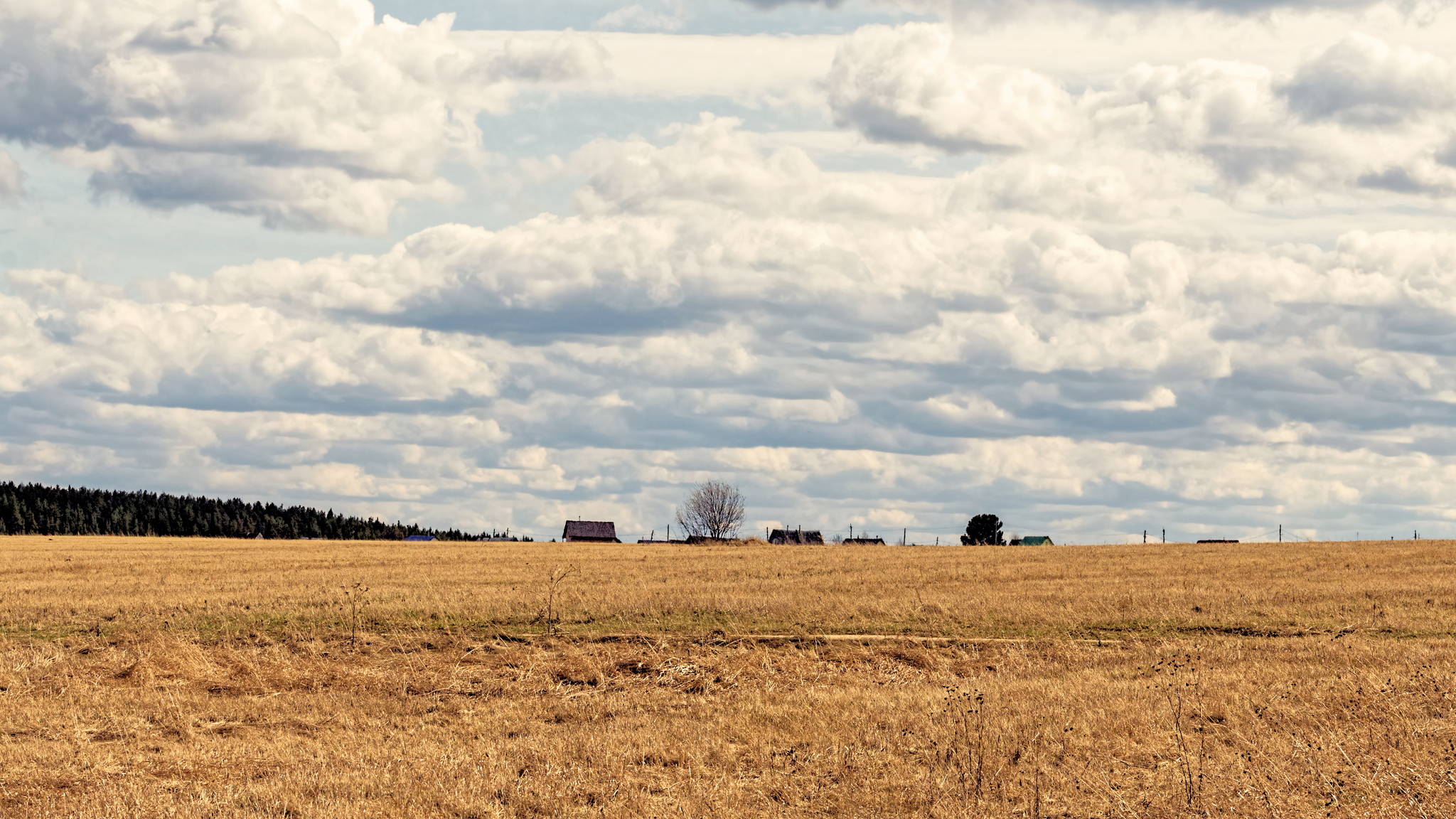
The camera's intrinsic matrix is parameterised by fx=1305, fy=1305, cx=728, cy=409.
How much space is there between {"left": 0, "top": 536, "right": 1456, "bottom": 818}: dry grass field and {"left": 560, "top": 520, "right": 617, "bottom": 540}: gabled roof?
143 metres

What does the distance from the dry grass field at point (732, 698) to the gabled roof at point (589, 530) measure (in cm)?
14304

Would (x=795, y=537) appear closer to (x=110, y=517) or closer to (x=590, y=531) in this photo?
(x=590, y=531)

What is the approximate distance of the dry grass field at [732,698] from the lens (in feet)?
48.3

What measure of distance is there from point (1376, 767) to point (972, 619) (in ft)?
62.5

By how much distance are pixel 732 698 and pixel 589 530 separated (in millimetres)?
172693

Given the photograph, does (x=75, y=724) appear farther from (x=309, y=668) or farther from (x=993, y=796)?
(x=993, y=796)

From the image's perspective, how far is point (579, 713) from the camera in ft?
69.8

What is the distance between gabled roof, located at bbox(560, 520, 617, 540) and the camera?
191 metres

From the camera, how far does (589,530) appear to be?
193500 millimetres

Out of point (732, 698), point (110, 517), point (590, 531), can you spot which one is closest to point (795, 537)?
point (590, 531)

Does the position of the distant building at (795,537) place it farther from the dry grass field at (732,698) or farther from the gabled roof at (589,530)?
the dry grass field at (732,698)

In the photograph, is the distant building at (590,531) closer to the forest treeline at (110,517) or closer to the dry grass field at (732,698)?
the forest treeline at (110,517)

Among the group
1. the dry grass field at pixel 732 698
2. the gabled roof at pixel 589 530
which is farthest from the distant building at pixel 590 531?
the dry grass field at pixel 732 698

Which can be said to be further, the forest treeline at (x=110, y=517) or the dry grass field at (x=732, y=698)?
the forest treeline at (x=110, y=517)
